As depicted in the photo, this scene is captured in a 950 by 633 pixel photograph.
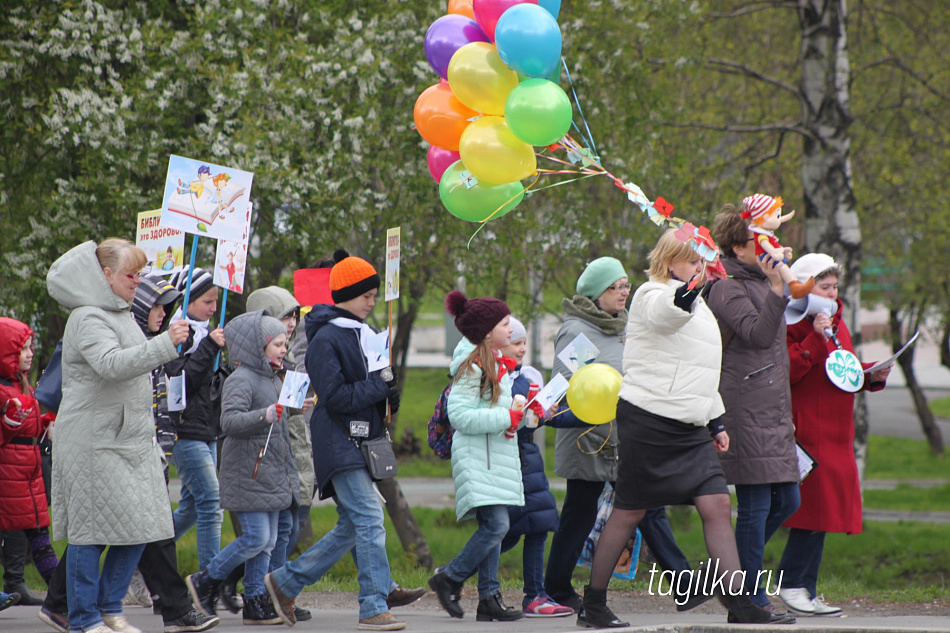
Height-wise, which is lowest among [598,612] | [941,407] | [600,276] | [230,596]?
[941,407]

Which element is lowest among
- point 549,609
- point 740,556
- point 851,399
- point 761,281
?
point 549,609

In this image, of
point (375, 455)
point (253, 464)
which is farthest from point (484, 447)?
point (253, 464)

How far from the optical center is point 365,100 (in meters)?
9.60

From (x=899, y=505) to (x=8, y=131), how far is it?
Answer: 11.2m

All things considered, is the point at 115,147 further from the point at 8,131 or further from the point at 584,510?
the point at 584,510

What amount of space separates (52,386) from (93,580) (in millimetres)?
1303

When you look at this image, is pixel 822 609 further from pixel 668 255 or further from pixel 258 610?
pixel 258 610

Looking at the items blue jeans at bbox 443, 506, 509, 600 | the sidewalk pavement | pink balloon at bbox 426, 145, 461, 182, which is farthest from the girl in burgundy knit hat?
pink balloon at bbox 426, 145, 461, 182

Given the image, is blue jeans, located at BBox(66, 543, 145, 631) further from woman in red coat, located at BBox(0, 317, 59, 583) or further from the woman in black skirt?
the woman in black skirt

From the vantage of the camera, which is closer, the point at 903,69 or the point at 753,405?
the point at 753,405

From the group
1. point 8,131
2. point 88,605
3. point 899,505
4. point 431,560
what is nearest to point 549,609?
point 88,605

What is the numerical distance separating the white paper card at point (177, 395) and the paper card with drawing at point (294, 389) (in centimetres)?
74

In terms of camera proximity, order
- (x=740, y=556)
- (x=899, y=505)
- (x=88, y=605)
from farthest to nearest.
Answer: (x=899, y=505), (x=740, y=556), (x=88, y=605)

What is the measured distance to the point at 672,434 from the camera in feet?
17.4
